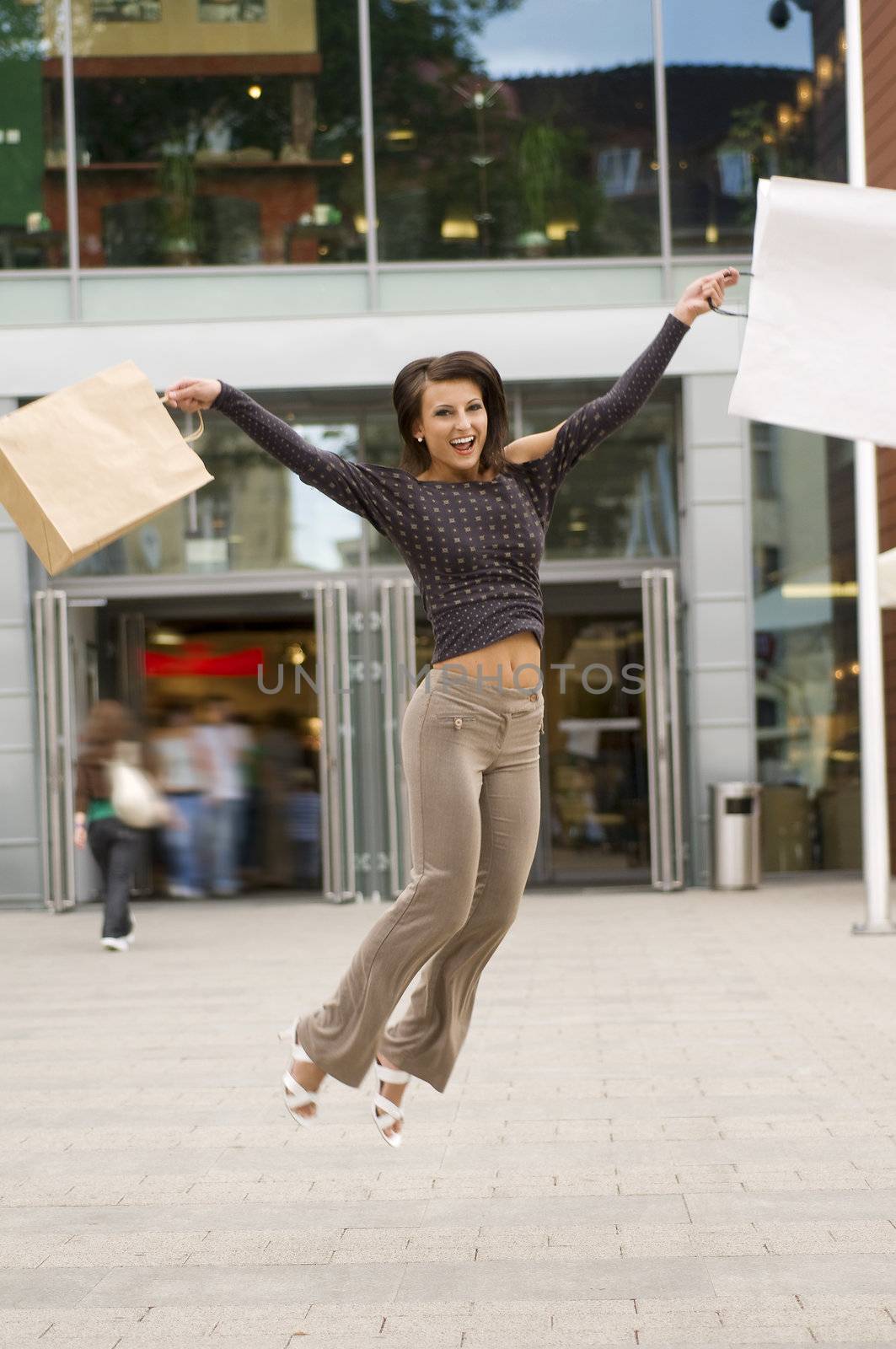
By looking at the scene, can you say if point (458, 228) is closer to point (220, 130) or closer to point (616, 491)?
point (220, 130)

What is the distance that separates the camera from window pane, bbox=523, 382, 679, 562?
1517cm

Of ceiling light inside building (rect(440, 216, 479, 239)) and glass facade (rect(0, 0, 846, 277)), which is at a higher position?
glass facade (rect(0, 0, 846, 277))

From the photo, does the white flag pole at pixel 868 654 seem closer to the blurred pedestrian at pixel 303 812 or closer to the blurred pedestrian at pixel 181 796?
the blurred pedestrian at pixel 303 812

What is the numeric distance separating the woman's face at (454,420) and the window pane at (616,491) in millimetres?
10885

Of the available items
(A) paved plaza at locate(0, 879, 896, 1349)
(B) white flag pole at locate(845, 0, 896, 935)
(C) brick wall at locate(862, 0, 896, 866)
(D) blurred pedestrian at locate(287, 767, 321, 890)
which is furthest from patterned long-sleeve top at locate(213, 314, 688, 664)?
(D) blurred pedestrian at locate(287, 767, 321, 890)

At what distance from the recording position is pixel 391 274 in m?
15.1

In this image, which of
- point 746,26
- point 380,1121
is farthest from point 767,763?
point 380,1121

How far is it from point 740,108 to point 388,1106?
12903 mm

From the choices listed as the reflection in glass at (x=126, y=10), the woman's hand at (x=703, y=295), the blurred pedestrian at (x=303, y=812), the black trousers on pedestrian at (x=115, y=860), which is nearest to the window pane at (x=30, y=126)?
the reflection in glass at (x=126, y=10)

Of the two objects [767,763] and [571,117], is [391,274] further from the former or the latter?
[767,763]

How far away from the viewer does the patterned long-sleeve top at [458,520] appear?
4.16 metres

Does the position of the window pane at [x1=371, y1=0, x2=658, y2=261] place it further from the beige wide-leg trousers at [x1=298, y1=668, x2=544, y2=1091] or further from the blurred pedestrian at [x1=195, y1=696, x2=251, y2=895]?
the beige wide-leg trousers at [x1=298, y1=668, x2=544, y2=1091]

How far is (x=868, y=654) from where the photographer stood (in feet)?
38.1

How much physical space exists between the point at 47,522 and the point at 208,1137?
8.35 feet
